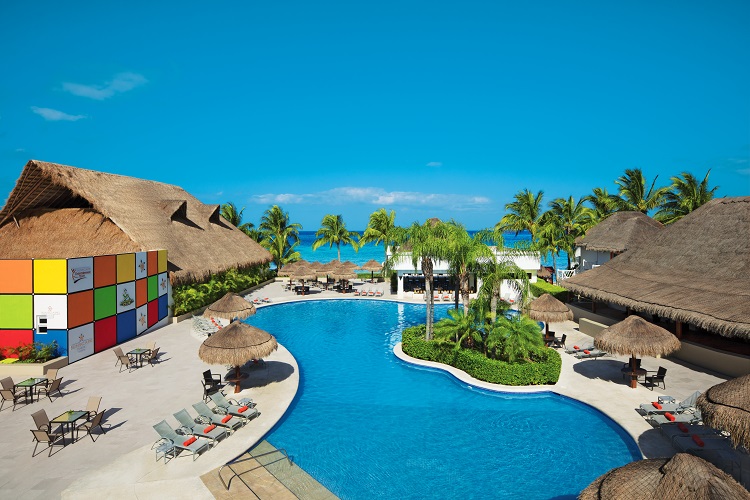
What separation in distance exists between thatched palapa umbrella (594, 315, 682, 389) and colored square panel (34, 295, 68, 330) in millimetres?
18959

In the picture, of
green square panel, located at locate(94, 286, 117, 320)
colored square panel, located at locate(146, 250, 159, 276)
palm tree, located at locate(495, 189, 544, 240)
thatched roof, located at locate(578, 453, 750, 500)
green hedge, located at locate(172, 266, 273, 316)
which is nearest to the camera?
thatched roof, located at locate(578, 453, 750, 500)

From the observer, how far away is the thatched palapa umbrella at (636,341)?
13.5 meters

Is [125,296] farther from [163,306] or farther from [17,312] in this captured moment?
[17,312]

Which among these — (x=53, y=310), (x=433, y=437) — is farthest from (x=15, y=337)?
(x=433, y=437)

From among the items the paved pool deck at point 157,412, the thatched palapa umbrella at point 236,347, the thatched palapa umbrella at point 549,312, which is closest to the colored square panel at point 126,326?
the paved pool deck at point 157,412

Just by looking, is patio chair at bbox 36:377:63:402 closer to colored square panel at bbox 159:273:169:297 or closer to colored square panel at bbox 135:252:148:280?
colored square panel at bbox 135:252:148:280

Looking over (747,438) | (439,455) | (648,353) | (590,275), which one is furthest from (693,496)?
(590,275)

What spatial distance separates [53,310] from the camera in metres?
16.1

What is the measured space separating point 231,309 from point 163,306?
226 inches

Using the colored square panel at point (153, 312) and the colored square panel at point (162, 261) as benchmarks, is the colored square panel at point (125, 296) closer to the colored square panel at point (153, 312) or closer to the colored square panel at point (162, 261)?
the colored square panel at point (153, 312)

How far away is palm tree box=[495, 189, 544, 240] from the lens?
41688 mm

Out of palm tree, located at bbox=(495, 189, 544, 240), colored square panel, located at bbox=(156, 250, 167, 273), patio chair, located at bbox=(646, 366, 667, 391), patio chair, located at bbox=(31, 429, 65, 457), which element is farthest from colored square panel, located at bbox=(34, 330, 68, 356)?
palm tree, located at bbox=(495, 189, 544, 240)

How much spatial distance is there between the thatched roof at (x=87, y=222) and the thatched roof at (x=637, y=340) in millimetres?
20294

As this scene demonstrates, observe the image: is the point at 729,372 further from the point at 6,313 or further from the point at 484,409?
the point at 6,313
